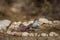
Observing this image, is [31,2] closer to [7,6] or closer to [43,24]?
[7,6]

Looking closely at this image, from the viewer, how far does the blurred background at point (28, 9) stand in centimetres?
380

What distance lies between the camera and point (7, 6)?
4.10m

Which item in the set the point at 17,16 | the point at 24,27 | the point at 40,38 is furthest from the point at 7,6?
the point at 40,38

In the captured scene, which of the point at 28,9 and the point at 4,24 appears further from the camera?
the point at 28,9

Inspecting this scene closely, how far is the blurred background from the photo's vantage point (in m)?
3.80

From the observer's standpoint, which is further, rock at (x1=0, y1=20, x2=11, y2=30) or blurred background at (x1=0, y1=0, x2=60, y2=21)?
blurred background at (x1=0, y1=0, x2=60, y2=21)

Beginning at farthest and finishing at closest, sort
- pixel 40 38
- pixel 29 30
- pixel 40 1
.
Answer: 1. pixel 40 1
2. pixel 29 30
3. pixel 40 38

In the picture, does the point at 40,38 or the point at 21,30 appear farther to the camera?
the point at 21,30

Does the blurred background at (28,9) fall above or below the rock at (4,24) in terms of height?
above

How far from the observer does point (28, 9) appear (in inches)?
159

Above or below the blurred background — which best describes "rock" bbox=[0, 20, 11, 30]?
below

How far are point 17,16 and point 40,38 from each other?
1103 millimetres

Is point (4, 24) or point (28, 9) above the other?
point (28, 9)

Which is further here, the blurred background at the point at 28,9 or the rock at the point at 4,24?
the blurred background at the point at 28,9
